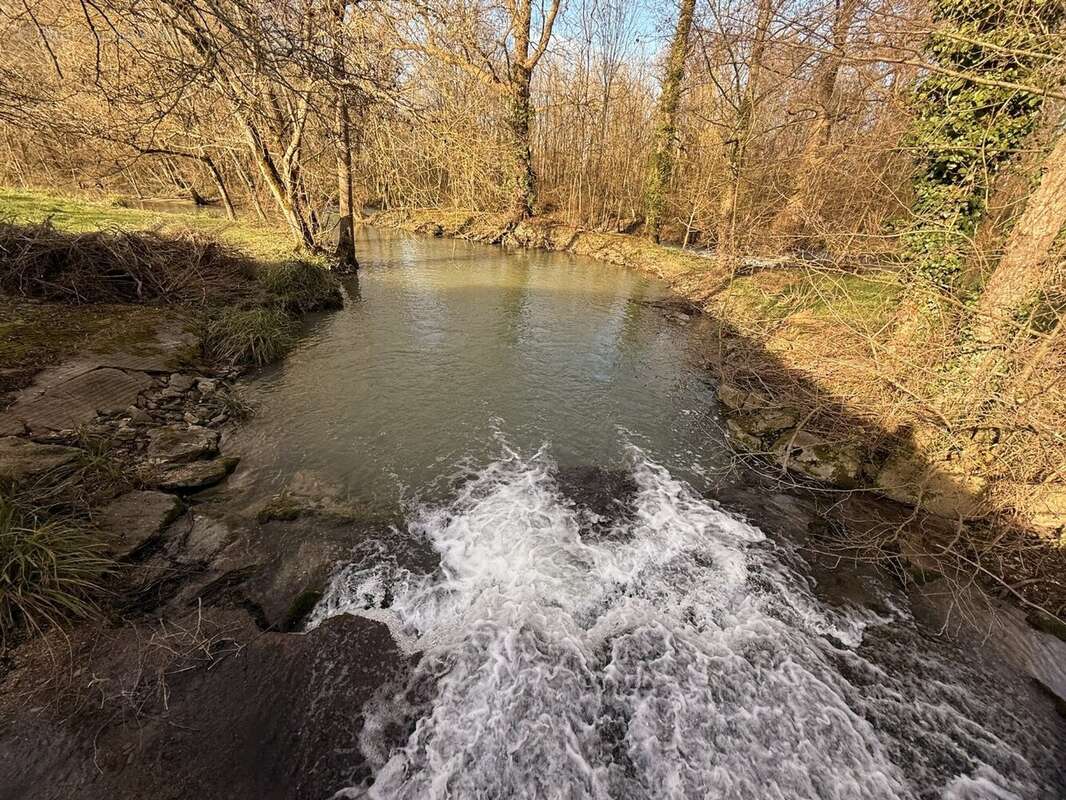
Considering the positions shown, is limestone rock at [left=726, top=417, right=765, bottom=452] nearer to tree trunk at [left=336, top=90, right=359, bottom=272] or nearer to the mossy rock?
the mossy rock

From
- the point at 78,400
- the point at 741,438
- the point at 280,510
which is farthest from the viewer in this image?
the point at 741,438

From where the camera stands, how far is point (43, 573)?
2.94m

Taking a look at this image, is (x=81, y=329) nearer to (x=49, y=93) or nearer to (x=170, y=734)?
(x=49, y=93)

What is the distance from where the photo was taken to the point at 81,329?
6.09 m

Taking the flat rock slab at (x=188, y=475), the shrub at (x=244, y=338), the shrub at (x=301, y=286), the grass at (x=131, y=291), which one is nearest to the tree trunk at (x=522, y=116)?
the shrub at (x=301, y=286)

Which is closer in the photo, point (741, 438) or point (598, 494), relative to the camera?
point (598, 494)

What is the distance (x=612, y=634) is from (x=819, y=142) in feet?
34.5

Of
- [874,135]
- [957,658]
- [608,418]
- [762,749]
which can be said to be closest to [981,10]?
[874,135]

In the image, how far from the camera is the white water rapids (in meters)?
2.72

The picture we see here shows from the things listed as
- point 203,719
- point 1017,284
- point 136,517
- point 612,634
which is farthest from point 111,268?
point 1017,284

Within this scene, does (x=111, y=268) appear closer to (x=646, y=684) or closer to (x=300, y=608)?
(x=300, y=608)

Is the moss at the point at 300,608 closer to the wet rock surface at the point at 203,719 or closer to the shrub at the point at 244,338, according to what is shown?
the wet rock surface at the point at 203,719

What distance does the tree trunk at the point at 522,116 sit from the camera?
16.4m

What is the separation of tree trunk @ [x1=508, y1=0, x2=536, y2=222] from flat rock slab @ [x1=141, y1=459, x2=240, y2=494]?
1330 centimetres
